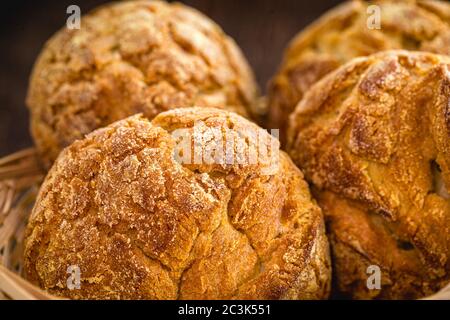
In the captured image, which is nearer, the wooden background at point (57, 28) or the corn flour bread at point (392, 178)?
the corn flour bread at point (392, 178)

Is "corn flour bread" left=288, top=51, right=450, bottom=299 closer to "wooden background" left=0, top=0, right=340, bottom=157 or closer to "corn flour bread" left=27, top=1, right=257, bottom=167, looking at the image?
"corn flour bread" left=27, top=1, right=257, bottom=167

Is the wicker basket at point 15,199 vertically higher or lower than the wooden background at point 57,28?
lower

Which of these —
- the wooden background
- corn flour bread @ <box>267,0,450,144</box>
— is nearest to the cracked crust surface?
corn flour bread @ <box>267,0,450,144</box>

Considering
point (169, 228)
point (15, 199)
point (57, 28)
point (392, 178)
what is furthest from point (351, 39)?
point (57, 28)

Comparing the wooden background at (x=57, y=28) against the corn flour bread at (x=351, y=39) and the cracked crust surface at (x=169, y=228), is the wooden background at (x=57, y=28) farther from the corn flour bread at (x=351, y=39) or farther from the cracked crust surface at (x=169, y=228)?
the cracked crust surface at (x=169, y=228)

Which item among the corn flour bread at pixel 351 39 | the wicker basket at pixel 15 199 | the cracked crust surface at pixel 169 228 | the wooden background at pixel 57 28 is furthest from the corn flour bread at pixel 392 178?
the wooden background at pixel 57 28

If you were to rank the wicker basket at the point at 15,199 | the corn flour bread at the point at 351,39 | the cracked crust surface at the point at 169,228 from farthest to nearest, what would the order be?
the corn flour bread at the point at 351,39, the wicker basket at the point at 15,199, the cracked crust surface at the point at 169,228

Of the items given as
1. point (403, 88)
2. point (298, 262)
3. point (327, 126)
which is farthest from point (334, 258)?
point (403, 88)

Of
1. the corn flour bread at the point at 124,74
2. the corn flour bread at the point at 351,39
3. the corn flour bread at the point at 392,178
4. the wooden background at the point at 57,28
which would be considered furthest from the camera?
the wooden background at the point at 57,28
